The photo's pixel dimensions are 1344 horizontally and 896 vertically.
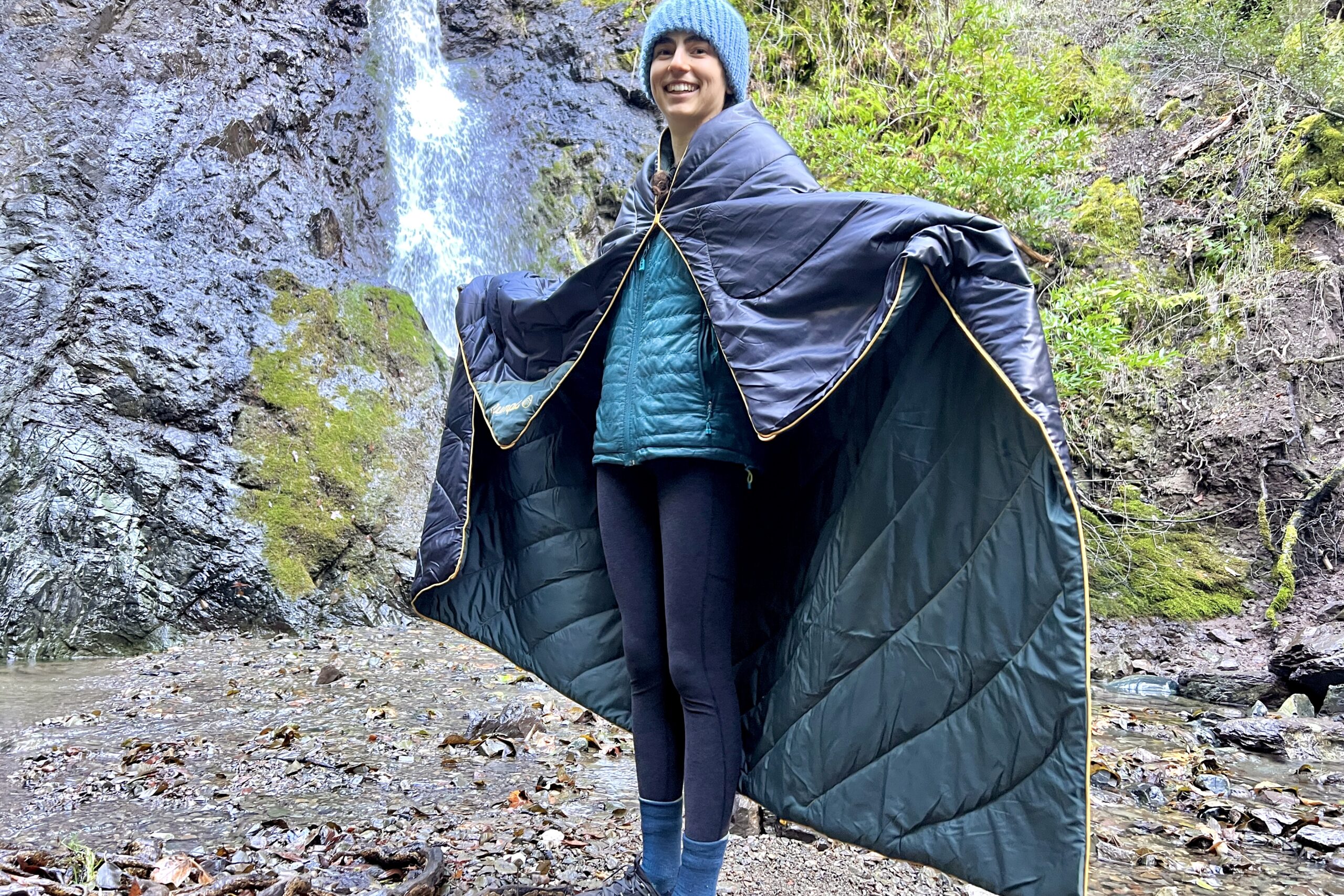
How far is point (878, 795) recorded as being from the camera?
1797mm

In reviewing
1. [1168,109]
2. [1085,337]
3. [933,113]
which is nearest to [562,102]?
[933,113]

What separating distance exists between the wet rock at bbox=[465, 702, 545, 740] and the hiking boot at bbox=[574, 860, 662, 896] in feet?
5.06

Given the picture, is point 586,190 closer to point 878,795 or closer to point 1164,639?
point 1164,639

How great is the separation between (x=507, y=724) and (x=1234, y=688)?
3.82m

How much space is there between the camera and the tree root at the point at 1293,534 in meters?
5.61

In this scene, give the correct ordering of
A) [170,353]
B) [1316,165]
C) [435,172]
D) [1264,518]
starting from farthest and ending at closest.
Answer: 1. [435,172]
2. [1316,165]
3. [1264,518]
4. [170,353]

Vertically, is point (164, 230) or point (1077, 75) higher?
point (1077, 75)

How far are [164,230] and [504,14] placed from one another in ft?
18.2

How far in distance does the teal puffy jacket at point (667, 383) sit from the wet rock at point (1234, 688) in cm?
407

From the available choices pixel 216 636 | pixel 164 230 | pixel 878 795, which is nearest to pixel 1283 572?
pixel 878 795

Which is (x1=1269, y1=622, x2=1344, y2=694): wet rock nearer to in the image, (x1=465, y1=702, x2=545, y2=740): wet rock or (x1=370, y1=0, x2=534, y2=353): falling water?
(x1=465, y1=702, x2=545, y2=740): wet rock

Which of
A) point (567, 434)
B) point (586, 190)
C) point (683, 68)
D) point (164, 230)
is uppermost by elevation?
point (586, 190)

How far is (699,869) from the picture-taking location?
1.79 metres

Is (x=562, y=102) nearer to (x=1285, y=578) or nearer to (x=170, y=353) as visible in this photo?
(x=170, y=353)
